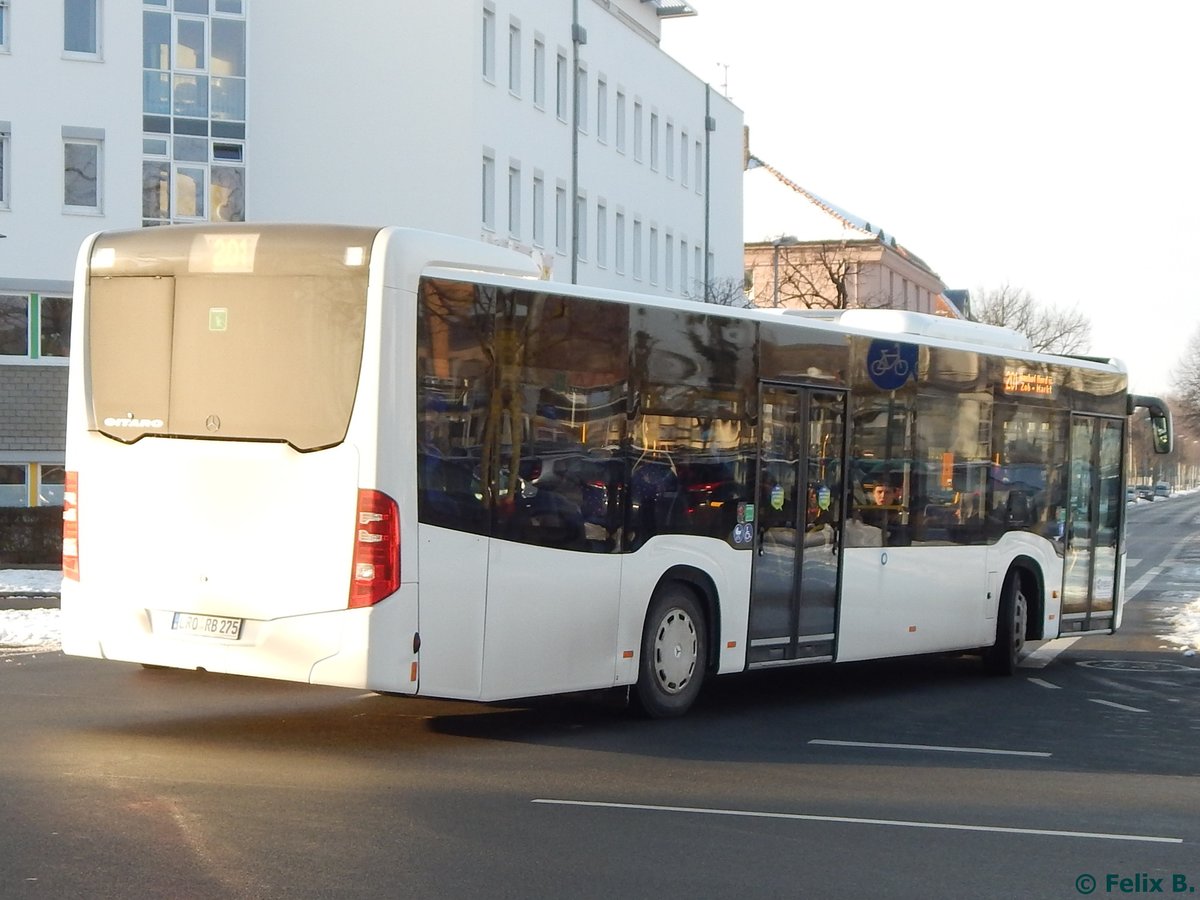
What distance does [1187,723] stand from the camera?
13484mm

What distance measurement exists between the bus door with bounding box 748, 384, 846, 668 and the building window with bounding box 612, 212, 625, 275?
41.2 meters

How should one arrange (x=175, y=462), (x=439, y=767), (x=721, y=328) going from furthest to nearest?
1. (x=721, y=328)
2. (x=175, y=462)
3. (x=439, y=767)

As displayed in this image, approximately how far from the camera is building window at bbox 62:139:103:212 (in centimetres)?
3856

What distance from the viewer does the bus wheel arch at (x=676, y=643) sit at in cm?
1220

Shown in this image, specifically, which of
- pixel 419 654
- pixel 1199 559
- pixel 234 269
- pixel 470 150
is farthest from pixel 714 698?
pixel 1199 559

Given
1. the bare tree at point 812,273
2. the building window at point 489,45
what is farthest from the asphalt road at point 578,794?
the bare tree at point 812,273

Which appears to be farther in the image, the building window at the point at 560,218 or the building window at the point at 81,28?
the building window at the point at 560,218

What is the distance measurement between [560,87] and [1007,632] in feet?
116

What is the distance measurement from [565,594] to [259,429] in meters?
2.17

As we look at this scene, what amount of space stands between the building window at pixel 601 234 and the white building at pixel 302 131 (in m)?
0.10

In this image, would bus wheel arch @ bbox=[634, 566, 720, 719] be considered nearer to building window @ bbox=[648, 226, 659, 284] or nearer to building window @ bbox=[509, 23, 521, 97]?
building window @ bbox=[509, 23, 521, 97]

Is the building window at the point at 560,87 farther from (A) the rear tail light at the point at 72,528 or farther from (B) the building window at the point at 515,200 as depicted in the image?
(A) the rear tail light at the point at 72,528

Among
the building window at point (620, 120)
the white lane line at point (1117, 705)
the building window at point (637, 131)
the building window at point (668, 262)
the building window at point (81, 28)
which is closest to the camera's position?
the white lane line at point (1117, 705)

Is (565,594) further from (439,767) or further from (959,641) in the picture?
(959,641)
